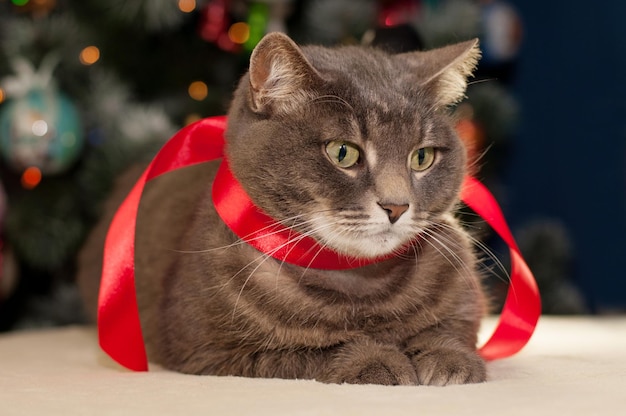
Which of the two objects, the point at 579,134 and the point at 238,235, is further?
the point at 579,134

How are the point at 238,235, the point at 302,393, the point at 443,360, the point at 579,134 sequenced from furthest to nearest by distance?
the point at 579,134 < the point at 238,235 < the point at 443,360 < the point at 302,393

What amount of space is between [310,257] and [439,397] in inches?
12.9

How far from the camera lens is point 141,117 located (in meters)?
2.07

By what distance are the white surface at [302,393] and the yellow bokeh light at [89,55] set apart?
0.95 meters

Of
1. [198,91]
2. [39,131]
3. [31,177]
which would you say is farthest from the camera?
[198,91]

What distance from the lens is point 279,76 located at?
1237 millimetres

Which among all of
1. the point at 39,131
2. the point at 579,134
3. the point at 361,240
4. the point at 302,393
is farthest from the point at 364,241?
the point at 579,134

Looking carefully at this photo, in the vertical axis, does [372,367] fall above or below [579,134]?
above

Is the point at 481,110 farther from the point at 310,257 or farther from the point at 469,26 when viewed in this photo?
the point at 310,257

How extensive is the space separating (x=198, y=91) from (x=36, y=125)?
55cm

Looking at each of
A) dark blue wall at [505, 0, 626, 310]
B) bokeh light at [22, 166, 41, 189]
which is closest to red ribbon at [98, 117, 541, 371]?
bokeh light at [22, 166, 41, 189]

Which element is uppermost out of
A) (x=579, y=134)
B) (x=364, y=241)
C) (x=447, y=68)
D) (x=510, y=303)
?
(x=447, y=68)

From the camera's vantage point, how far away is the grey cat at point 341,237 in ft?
3.87

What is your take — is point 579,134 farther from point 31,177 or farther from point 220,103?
point 31,177
